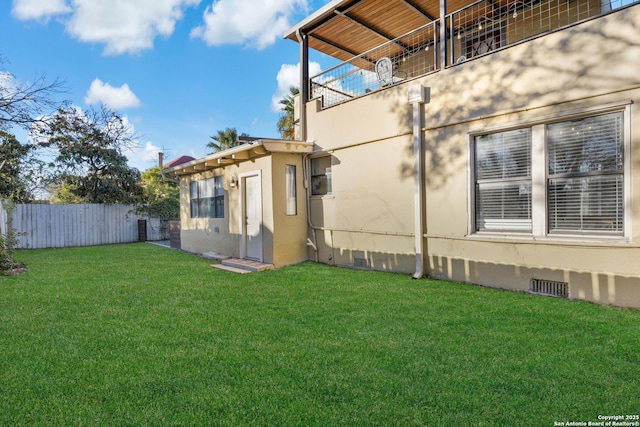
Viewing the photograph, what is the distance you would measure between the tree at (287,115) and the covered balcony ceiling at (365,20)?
10.4m

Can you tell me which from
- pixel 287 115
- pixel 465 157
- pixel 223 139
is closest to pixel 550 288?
pixel 465 157

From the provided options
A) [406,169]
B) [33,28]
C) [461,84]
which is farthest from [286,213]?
[33,28]

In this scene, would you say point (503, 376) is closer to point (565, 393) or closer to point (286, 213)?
point (565, 393)

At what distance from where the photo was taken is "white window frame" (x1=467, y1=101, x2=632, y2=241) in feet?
14.8

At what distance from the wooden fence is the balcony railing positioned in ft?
37.2

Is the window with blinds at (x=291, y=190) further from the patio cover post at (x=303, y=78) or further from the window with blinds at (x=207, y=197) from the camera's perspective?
the window with blinds at (x=207, y=197)

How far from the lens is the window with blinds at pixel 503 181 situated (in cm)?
548

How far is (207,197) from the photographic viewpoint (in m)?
11.1

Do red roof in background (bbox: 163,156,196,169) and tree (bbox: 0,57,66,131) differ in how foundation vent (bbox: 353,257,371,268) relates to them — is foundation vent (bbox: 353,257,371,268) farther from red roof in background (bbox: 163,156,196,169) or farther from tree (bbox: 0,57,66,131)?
red roof in background (bbox: 163,156,196,169)

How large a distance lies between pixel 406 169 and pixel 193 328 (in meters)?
4.73

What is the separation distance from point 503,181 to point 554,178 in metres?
0.71

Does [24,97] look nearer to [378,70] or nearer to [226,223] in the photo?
[226,223]

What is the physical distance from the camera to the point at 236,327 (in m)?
4.08

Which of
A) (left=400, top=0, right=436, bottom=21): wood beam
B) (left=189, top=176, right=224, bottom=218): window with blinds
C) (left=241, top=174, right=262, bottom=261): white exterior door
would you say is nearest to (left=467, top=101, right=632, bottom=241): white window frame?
(left=400, top=0, right=436, bottom=21): wood beam
